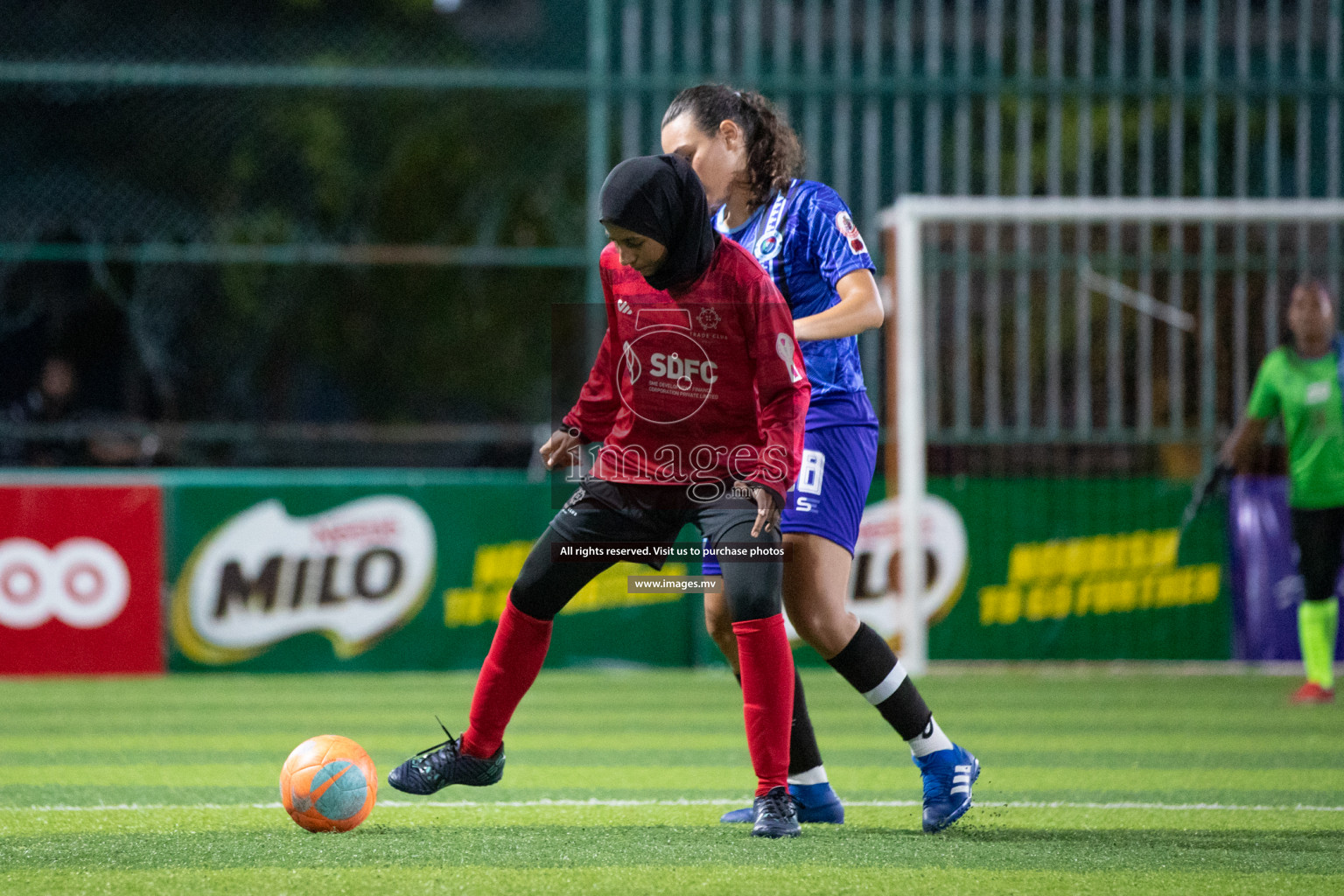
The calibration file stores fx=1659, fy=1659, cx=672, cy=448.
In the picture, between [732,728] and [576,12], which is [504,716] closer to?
[732,728]

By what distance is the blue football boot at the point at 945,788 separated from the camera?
4.18 metres

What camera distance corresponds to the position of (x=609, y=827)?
167 inches

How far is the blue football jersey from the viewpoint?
4.24 metres

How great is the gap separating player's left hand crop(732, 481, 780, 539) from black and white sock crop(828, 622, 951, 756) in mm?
479

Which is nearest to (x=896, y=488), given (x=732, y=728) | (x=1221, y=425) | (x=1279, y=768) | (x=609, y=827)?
(x=1221, y=425)

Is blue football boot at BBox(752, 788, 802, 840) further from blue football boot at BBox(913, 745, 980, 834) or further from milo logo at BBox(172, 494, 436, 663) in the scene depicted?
milo logo at BBox(172, 494, 436, 663)

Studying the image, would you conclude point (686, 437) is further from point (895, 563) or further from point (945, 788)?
point (895, 563)

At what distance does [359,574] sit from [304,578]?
0.32m

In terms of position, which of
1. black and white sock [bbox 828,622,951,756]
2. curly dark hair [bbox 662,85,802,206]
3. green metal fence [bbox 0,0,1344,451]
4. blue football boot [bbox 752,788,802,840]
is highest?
green metal fence [bbox 0,0,1344,451]

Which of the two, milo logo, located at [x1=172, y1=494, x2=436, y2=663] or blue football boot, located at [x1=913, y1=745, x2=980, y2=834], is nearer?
blue football boot, located at [x1=913, y1=745, x2=980, y2=834]

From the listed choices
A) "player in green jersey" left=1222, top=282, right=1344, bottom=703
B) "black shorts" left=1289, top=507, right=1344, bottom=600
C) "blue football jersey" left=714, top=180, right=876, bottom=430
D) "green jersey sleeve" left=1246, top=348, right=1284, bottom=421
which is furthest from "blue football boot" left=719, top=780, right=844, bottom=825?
"green jersey sleeve" left=1246, top=348, right=1284, bottom=421

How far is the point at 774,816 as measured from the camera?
3930 millimetres

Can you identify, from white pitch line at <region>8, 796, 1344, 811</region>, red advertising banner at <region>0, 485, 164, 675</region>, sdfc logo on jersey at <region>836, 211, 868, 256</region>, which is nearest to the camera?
sdfc logo on jersey at <region>836, 211, 868, 256</region>

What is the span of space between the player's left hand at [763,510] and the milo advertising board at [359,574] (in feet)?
18.7
